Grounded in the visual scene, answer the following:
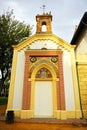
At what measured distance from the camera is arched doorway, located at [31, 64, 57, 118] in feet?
33.3

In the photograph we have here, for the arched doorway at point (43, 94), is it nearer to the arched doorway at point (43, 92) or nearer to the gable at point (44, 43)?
the arched doorway at point (43, 92)

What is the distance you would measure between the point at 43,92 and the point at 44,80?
0.90m

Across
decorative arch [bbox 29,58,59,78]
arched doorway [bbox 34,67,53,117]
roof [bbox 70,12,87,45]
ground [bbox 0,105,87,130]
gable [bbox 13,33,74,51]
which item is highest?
roof [bbox 70,12,87,45]

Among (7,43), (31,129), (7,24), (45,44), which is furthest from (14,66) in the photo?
(7,24)

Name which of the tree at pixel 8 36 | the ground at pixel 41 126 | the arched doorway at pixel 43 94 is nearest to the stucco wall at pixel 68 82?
the arched doorway at pixel 43 94

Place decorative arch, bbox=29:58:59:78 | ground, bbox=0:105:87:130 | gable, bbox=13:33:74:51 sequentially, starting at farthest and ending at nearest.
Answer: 1. gable, bbox=13:33:74:51
2. decorative arch, bbox=29:58:59:78
3. ground, bbox=0:105:87:130

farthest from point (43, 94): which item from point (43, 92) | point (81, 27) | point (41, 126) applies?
point (81, 27)

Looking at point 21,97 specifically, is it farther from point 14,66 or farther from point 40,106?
point 14,66

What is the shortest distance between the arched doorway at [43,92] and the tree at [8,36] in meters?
9.63

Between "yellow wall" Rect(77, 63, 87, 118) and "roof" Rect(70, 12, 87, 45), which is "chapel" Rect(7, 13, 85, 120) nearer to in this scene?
"yellow wall" Rect(77, 63, 87, 118)

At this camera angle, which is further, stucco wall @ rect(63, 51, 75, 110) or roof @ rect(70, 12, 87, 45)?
roof @ rect(70, 12, 87, 45)

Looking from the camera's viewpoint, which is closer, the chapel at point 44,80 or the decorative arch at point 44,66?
the chapel at point 44,80

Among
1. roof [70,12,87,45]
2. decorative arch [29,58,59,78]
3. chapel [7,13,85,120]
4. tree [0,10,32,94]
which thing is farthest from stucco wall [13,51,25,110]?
tree [0,10,32,94]

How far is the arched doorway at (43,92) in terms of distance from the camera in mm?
10148
